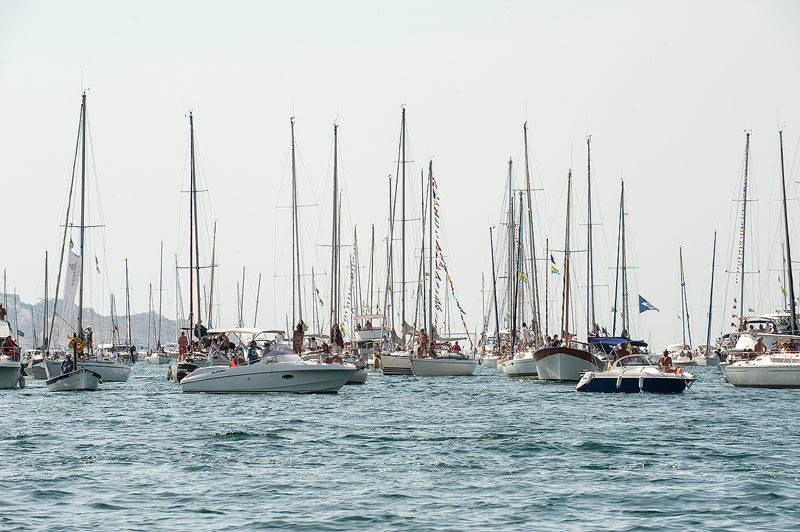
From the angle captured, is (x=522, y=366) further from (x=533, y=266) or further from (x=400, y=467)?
(x=400, y=467)

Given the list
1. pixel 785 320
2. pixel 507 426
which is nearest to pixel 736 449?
pixel 507 426

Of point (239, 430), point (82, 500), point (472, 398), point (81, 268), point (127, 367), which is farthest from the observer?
point (127, 367)

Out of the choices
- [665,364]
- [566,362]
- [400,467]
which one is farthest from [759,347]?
[400,467]

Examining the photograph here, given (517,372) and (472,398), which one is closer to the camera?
(472,398)

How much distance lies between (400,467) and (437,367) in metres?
40.0

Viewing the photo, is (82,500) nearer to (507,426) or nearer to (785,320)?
(507,426)

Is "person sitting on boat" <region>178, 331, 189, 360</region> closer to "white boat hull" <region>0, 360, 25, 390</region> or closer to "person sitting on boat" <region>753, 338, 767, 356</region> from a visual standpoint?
"white boat hull" <region>0, 360, 25, 390</region>

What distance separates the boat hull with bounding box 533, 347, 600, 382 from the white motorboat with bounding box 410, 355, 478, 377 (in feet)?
36.7

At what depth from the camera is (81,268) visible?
45.8 metres

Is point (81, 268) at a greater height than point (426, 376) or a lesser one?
greater

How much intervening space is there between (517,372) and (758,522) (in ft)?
141

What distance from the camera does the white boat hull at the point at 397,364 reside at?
61.5 m

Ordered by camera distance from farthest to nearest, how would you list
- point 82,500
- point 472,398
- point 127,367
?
point 127,367 < point 472,398 < point 82,500

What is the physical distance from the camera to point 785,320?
216 feet
